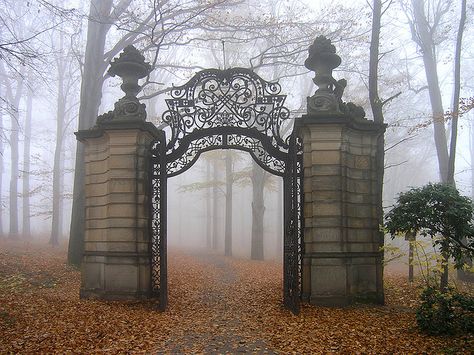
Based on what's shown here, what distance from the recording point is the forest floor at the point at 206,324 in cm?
676

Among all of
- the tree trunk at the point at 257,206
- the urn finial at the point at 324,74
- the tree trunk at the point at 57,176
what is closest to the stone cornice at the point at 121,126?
the urn finial at the point at 324,74

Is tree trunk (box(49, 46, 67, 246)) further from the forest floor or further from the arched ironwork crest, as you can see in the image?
the arched ironwork crest

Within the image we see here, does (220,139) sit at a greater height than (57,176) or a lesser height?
lesser

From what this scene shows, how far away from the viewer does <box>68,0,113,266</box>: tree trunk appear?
561 inches

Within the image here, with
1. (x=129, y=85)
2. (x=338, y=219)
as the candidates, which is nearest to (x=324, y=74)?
(x=338, y=219)

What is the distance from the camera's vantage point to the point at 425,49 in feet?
53.9

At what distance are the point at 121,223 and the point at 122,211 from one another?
0.89ft

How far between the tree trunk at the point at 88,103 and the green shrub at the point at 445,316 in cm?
1061

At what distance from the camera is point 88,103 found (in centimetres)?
1492

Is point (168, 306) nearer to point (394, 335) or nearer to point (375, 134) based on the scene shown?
point (394, 335)

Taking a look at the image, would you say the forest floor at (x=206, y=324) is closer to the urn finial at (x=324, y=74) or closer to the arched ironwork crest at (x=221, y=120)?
the arched ironwork crest at (x=221, y=120)

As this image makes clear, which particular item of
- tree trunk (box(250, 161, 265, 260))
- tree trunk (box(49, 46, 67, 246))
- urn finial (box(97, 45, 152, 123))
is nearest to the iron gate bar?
urn finial (box(97, 45, 152, 123))

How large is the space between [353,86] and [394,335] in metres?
21.9

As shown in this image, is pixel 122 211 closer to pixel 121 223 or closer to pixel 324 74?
pixel 121 223
